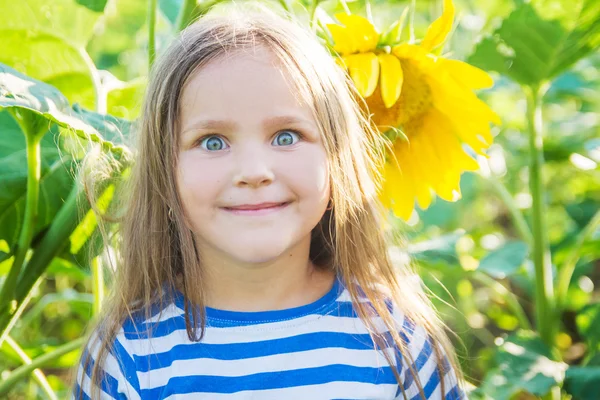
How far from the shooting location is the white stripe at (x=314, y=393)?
74 cm

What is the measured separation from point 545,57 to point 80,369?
2.20 ft

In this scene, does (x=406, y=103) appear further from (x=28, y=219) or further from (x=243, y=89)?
(x=28, y=219)

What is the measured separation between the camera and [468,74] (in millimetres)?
849

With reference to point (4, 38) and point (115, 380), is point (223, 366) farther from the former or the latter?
point (4, 38)

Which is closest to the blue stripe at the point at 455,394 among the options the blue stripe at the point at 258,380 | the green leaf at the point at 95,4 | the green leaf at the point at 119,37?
the blue stripe at the point at 258,380

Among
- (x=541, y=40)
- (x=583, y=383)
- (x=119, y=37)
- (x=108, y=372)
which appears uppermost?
(x=119, y=37)

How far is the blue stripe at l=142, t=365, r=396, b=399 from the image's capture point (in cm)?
74

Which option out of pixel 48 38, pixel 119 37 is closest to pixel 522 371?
pixel 48 38

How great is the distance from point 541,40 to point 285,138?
45 cm

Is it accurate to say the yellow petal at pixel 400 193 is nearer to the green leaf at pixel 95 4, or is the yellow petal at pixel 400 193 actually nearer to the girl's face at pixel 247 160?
the girl's face at pixel 247 160

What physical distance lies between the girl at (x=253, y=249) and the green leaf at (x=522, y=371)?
19cm

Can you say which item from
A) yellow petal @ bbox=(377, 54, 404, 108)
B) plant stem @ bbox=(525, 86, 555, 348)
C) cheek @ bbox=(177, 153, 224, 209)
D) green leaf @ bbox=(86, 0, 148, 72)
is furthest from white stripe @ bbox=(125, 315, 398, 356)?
green leaf @ bbox=(86, 0, 148, 72)

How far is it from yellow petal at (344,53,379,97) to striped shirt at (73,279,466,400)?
0.21 m

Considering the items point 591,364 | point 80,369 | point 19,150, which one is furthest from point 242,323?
point 591,364
